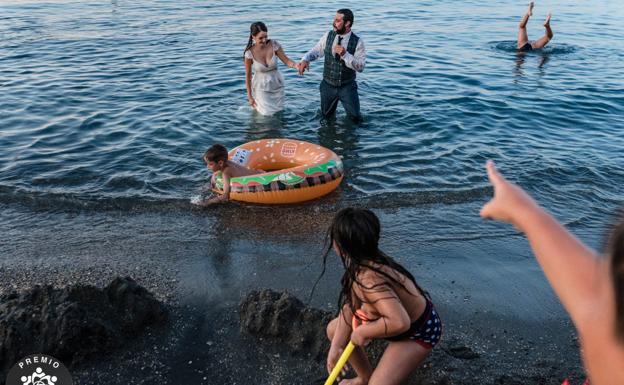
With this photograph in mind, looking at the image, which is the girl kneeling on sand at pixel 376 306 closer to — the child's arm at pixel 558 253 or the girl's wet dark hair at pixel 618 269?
the child's arm at pixel 558 253

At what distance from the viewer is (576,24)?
60.7 ft

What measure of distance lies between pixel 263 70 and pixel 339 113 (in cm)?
170

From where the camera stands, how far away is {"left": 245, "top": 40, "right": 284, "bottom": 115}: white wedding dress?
8625 millimetres

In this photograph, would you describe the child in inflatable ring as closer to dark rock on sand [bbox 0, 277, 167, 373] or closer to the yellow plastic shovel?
dark rock on sand [bbox 0, 277, 167, 373]

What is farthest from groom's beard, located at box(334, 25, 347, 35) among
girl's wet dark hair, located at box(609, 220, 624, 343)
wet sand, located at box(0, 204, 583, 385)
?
girl's wet dark hair, located at box(609, 220, 624, 343)

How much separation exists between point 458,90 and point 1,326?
9.53 metres

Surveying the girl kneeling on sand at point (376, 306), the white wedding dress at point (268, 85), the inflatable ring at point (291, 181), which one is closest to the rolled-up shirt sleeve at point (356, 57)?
→ the white wedding dress at point (268, 85)

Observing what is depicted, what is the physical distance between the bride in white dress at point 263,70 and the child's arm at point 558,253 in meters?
7.27

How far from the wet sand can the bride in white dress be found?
322 cm

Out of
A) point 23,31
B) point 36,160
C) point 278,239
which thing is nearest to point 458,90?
point 278,239

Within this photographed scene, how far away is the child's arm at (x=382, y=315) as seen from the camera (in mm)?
2846

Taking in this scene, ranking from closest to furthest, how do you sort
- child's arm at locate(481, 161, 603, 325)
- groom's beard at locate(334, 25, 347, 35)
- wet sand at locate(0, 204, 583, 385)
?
child's arm at locate(481, 161, 603, 325)
wet sand at locate(0, 204, 583, 385)
groom's beard at locate(334, 25, 347, 35)

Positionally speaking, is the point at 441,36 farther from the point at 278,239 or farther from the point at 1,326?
the point at 1,326

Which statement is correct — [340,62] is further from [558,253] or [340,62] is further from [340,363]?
[558,253]
